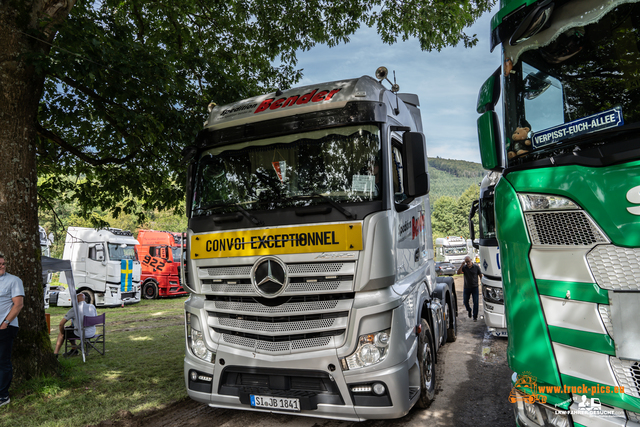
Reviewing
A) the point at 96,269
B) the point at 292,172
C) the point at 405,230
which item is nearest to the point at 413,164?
the point at 405,230

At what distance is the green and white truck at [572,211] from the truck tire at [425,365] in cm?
167

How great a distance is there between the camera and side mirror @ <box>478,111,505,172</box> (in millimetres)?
3113

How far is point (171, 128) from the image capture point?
729cm

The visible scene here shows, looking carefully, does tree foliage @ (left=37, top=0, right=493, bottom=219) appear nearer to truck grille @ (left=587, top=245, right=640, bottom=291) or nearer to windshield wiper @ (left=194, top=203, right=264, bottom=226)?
windshield wiper @ (left=194, top=203, right=264, bottom=226)

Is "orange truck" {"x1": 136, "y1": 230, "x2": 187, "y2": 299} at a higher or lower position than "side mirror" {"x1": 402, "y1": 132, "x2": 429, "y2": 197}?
lower

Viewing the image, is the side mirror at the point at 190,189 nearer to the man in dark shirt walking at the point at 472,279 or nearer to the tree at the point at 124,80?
the tree at the point at 124,80

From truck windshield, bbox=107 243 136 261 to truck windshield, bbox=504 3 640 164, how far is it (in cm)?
1884

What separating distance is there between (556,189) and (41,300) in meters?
6.54

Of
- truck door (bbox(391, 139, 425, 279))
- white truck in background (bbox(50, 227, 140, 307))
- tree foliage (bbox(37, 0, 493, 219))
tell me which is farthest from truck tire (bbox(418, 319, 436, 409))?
white truck in background (bbox(50, 227, 140, 307))

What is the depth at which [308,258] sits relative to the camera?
3643mm

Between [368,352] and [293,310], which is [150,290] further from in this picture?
[368,352]

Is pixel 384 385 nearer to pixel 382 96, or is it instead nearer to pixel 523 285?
pixel 523 285

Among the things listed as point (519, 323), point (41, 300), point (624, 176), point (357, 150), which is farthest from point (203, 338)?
point (624, 176)

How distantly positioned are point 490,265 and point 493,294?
0.58m
